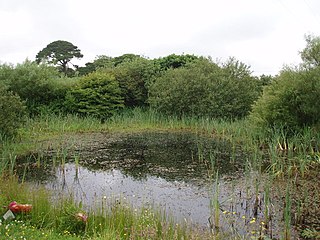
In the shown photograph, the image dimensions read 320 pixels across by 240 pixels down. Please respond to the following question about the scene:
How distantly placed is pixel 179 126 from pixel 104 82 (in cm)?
495

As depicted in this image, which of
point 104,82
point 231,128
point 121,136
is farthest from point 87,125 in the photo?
point 231,128

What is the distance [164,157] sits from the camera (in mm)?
9242

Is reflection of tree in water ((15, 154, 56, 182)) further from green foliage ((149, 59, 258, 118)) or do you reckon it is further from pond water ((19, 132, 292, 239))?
green foliage ((149, 59, 258, 118))

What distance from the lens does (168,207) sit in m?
5.45

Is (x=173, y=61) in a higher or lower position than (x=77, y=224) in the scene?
higher

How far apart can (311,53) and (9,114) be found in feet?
32.0

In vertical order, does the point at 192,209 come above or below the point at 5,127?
below

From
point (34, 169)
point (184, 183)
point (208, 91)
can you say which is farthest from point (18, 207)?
point (208, 91)

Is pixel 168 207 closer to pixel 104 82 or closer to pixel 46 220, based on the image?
pixel 46 220

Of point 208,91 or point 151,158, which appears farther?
point 208,91

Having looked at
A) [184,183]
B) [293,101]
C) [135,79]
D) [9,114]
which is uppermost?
[135,79]

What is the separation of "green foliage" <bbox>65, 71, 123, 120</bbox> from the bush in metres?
6.36

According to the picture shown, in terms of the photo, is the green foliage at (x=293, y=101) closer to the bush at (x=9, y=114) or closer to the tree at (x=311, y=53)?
the tree at (x=311, y=53)

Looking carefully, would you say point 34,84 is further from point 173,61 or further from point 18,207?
point 18,207
